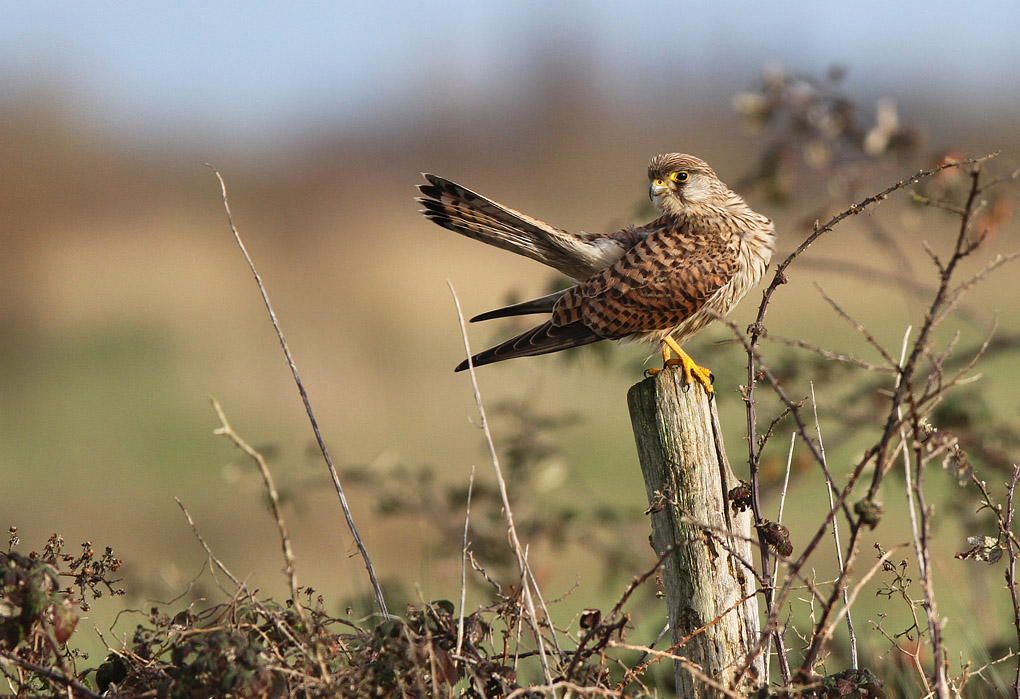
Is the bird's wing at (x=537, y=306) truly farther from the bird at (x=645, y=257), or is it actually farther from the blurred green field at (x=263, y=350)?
the blurred green field at (x=263, y=350)

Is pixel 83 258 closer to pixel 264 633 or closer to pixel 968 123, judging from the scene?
pixel 264 633

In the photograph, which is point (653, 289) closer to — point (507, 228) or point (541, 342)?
point (541, 342)

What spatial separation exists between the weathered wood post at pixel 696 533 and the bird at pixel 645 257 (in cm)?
64

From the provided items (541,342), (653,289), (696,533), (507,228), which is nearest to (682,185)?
(653,289)

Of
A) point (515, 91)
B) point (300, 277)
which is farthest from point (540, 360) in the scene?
point (515, 91)

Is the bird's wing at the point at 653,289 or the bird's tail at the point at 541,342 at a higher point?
the bird's wing at the point at 653,289

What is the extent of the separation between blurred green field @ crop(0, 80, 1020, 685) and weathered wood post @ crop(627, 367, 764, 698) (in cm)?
234

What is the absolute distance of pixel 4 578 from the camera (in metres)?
1.66

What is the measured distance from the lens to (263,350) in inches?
605

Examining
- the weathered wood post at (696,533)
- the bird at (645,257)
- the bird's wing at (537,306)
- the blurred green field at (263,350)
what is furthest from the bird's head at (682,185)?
the blurred green field at (263,350)

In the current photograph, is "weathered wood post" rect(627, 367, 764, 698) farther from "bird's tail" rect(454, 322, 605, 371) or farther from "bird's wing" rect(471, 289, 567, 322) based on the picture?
"bird's wing" rect(471, 289, 567, 322)

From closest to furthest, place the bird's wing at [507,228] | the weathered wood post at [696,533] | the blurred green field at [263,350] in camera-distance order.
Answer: the weathered wood post at [696,533], the bird's wing at [507,228], the blurred green field at [263,350]

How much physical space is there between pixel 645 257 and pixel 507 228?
0.48m

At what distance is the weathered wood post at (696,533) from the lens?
216 cm
